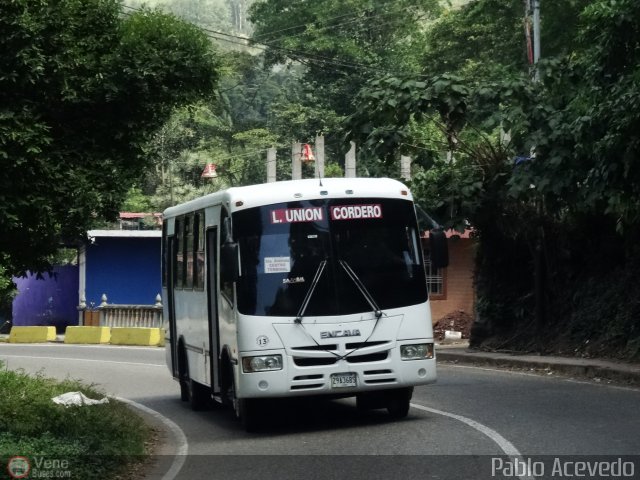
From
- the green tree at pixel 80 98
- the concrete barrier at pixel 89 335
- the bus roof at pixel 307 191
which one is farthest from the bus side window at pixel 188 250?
the concrete barrier at pixel 89 335

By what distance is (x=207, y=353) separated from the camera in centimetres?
1566

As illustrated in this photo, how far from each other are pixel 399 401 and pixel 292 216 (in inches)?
103

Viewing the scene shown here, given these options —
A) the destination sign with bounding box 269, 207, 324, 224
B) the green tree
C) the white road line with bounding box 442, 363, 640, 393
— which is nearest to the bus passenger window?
the destination sign with bounding box 269, 207, 324, 224

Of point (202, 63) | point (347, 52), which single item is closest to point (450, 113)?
point (202, 63)

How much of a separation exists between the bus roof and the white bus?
12 mm

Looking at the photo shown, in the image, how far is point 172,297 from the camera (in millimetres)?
18641

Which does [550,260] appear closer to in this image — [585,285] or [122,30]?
[585,285]

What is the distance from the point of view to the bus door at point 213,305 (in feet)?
49.0

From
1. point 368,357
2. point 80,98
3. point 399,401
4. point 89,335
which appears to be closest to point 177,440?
point 368,357

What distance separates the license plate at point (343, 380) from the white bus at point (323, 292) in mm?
11

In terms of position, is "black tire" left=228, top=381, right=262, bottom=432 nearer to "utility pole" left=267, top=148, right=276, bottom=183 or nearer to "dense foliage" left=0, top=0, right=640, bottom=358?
"dense foliage" left=0, top=0, right=640, bottom=358

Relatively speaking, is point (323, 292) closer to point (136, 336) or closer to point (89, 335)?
point (136, 336)

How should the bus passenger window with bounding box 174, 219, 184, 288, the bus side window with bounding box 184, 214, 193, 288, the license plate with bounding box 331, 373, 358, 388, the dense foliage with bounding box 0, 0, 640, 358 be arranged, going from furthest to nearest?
the bus passenger window with bounding box 174, 219, 184, 288
the bus side window with bounding box 184, 214, 193, 288
the license plate with bounding box 331, 373, 358, 388
the dense foliage with bounding box 0, 0, 640, 358

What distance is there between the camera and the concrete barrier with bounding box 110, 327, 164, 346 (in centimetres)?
3569
